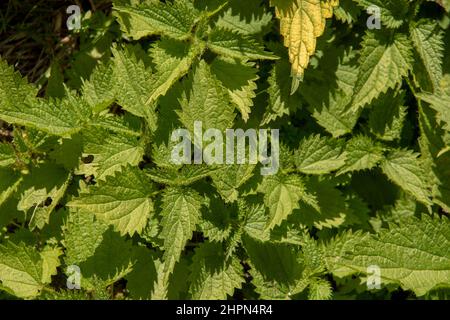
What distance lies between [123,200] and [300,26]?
87 cm

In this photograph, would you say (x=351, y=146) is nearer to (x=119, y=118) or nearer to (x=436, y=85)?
(x=436, y=85)

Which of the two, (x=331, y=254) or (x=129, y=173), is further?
(x=331, y=254)

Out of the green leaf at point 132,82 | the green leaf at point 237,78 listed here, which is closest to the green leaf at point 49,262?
the green leaf at point 132,82

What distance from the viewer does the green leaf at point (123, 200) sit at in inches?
79.6

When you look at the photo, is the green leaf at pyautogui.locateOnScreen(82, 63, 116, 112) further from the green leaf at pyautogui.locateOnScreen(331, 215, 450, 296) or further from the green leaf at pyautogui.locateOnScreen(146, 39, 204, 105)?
the green leaf at pyautogui.locateOnScreen(331, 215, 450, 296)

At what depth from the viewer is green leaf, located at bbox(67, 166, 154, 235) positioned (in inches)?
Answer: 79.6

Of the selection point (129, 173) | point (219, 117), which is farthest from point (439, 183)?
point (129, 173)

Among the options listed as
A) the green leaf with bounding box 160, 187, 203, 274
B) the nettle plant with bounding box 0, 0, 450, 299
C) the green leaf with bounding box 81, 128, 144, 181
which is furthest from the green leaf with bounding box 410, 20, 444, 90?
the green leaf with bounding box 81, 128, 144, 181

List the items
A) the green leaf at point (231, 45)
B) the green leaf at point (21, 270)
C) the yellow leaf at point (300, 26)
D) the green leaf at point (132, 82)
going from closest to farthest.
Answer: the yellow leaf at point (300, 26) → the green leaf at point (231, 45) → the green leaf at point (132, 82) → the green leaf at point (21, 270)

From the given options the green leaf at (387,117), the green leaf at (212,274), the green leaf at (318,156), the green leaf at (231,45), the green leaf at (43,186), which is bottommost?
the green leaf at (212,274)

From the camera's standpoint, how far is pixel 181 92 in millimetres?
2156

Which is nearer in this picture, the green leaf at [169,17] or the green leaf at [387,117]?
the green leaf at [169,17]

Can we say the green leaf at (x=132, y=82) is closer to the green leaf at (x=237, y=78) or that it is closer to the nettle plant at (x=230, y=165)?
the nettle plant at (x=230, y=165)

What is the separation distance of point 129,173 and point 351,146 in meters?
0.90
